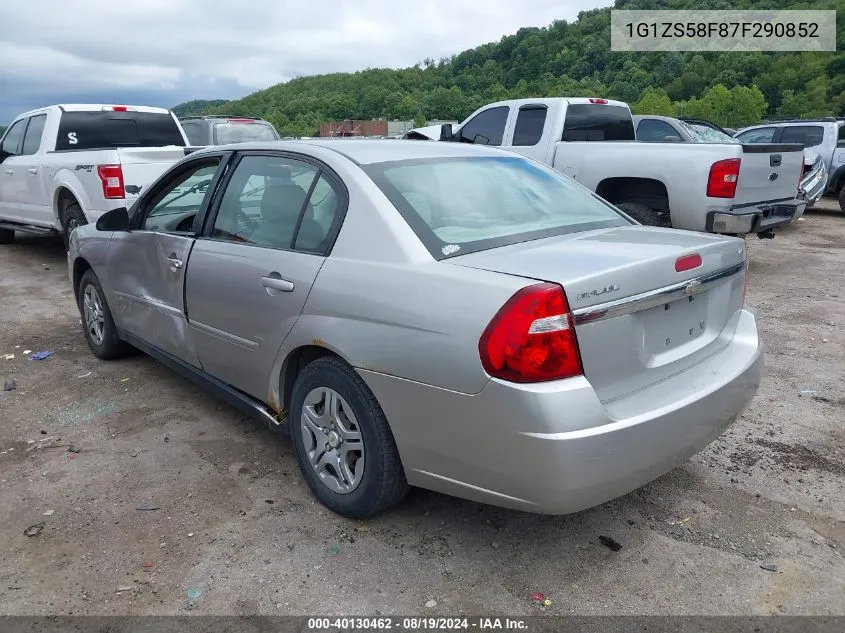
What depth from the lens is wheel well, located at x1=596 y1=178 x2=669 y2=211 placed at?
7371 mm

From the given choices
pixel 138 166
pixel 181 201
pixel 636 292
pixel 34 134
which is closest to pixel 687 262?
pixel 636 292

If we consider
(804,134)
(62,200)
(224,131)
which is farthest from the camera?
(804,134)

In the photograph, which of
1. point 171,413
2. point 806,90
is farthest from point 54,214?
point 806,90

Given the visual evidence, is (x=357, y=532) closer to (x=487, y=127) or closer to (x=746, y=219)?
(x=746, y=219)

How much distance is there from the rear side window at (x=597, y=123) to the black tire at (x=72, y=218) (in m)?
6.05

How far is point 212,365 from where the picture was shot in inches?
143

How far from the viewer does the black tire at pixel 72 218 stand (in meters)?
7.89

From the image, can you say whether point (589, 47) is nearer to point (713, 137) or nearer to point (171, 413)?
point (713, 137)

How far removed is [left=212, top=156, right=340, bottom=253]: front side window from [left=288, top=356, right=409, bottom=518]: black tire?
55cm

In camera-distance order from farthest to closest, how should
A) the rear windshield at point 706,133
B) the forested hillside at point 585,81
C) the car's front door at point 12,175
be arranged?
1. the forested hillside at point 585,81
2. the rear windshield at point 706,133
3. the car's front door at point 12,175

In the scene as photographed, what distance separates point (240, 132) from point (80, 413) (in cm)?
851

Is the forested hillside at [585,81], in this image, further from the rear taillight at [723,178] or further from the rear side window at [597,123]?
the rear taillight at [723,178]

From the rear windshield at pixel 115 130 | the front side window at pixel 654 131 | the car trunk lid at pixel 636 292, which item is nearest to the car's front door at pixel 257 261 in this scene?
the car trunk lid at pixel 636 292

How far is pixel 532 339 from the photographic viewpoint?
219cm
